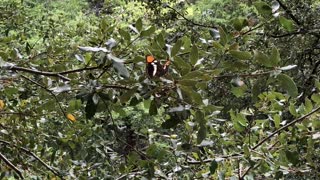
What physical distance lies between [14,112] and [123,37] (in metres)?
0.59

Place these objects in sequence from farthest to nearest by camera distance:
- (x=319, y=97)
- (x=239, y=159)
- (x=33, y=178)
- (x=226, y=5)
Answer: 1. (x=226, y=5)
2. (x=33, y=178)
3. (x=239, y=159)
4. (x=319, y=97)

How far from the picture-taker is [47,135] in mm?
1459

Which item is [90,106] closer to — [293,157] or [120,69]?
[120,69]

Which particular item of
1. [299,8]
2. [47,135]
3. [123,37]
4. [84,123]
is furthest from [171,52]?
[299,8]

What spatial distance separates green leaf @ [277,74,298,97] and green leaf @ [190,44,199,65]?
14cm

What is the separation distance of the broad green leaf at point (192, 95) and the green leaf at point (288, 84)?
138 mm

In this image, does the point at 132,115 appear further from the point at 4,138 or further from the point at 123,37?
the point at 123,37

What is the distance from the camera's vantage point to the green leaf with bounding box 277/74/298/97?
802mm

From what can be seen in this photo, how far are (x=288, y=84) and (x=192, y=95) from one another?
0.16m

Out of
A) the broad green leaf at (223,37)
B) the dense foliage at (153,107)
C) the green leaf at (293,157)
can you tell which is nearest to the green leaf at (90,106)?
the dense foliage at (153,107)

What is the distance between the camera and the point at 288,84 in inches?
31.9

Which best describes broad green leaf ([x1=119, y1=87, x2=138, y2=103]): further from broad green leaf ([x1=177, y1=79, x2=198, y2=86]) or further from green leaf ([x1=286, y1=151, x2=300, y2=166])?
green leaf ([x1=286, y1=151, x2=300, y2=166])

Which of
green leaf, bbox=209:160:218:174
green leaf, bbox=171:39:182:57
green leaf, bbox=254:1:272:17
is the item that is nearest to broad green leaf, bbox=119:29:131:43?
green leaf, bbox=171:39:182:57

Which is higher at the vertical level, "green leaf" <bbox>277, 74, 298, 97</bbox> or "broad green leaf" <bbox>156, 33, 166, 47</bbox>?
"broad green leaf" <bbox>156, 33, 166, 47</bbox>
